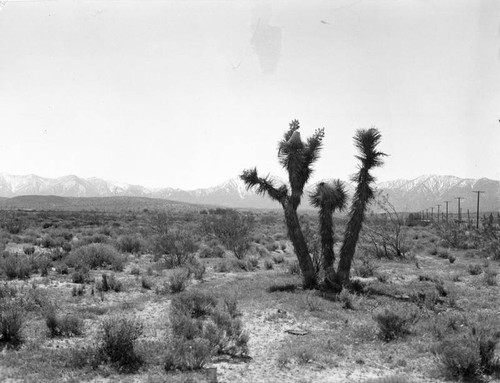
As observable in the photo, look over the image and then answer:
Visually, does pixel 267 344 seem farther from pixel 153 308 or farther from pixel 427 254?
pixel 427 254

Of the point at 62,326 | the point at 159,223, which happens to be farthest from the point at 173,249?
the point at 62,326

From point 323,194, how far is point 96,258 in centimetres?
1059

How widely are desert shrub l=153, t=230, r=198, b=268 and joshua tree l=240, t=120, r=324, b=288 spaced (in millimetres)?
6286

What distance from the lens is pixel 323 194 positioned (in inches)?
632

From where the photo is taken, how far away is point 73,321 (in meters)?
9.73

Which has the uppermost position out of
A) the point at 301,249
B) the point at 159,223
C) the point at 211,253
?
the point at 301,249

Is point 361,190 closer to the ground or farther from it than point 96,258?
farther from it

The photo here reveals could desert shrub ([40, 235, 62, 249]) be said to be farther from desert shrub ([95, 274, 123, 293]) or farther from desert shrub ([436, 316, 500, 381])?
desert shrub ([436, 316, 500, 381])

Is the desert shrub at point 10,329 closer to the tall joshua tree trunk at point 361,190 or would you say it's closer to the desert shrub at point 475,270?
the tall joshua tree trunk at point 361,190

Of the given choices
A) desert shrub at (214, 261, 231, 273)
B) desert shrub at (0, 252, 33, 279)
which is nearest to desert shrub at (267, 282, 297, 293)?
desert shrub at (214, 261, 231, 273)

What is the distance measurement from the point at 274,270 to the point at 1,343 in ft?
43.4

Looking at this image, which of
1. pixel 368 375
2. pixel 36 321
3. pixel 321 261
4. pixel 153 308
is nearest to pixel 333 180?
pixel 321 261

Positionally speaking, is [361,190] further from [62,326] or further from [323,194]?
[62,326]

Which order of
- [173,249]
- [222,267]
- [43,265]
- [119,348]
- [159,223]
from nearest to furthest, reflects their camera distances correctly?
[119,348], [43,265], [222,267], [173,249], [159,223]
